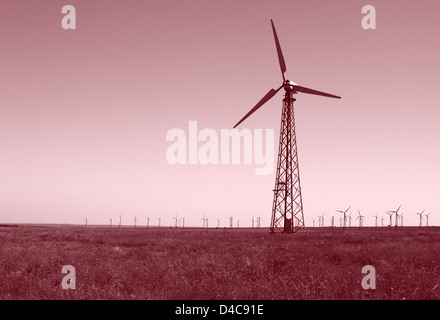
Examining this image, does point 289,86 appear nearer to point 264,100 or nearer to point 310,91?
point 310,91

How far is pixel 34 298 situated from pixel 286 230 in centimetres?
3465

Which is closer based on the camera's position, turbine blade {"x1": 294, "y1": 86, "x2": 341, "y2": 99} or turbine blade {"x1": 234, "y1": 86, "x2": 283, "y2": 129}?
turbine blade {"x1": 294, "y1": 86, "x2": 341, "y2": 99}

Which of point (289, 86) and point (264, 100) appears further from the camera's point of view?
point (264, 100)

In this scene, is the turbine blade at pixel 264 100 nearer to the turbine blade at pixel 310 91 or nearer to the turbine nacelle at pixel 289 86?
the turbine nacelle at pixel 289 86

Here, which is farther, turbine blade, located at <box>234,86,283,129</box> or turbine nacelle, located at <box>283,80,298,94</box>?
turbine blade, located at <box>234,86,283,129</box>

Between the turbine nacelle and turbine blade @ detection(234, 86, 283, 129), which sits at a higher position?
the turbine nacelle

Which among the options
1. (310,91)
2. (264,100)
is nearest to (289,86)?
(310,91)

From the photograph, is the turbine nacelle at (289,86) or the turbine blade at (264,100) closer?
the turbine nacelle at (289,86)

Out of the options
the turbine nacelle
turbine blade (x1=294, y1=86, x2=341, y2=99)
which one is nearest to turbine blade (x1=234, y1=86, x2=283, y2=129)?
the turbine nacelle

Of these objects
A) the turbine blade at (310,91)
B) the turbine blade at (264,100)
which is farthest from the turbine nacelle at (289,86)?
the turbine blade at (264,100)

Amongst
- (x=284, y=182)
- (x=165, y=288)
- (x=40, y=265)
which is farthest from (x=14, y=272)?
(x=284, y=182)

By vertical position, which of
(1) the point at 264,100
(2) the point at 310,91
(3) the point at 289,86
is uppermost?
(3) the point at 289,86

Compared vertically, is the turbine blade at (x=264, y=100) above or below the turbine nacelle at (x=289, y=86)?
below

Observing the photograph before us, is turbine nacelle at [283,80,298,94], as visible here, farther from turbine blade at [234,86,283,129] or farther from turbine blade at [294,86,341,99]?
turbine blade at [234,86,283,129]
